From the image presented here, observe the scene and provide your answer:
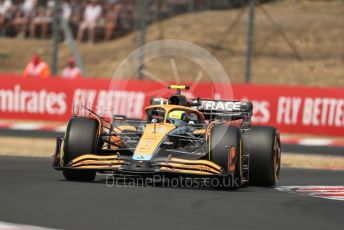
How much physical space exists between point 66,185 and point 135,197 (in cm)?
158

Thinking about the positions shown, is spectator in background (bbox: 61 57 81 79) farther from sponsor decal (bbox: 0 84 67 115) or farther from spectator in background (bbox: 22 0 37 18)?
spectator in background (bbox: 22 0 37 18)

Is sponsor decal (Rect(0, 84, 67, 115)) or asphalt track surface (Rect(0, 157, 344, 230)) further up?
sponsor decal (Rect(0, 84, 67, 115))

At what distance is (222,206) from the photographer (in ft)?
34.1

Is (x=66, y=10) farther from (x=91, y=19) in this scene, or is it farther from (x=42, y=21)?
(x=42, y=21)

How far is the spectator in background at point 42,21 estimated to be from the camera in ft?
111

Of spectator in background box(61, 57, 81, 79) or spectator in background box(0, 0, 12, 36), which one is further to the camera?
spectator in background box(0, 0, 12, 36)

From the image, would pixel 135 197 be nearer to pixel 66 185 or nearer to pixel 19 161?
pixel 66 185

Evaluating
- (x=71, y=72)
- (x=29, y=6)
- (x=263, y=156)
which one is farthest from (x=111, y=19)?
(x=263, y=156)

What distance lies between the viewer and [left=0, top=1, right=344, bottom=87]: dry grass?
34500mm

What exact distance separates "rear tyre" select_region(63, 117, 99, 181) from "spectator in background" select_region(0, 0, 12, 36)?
20.2 m

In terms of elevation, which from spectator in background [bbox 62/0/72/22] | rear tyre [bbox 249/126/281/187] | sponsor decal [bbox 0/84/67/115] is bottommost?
rear tyre [bbox 249/126/281/187]

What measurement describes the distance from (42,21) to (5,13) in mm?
2206

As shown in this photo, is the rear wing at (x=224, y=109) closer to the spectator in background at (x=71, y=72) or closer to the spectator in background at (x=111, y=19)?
the spectator in background at (x=71, y=72)

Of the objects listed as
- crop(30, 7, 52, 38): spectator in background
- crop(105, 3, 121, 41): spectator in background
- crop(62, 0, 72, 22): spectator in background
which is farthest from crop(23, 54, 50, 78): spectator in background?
crop(105, 3, 121, 41): spectator in background
